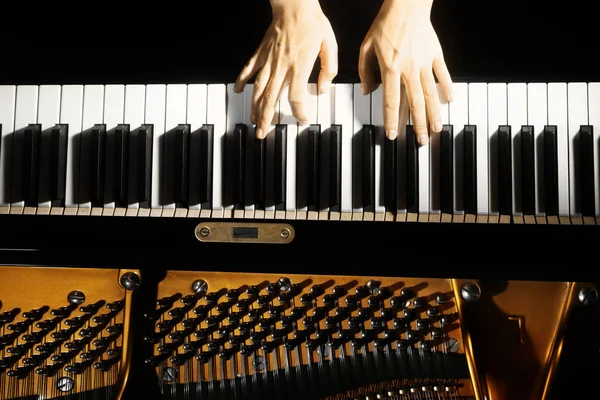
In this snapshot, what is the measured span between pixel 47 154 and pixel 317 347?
88cm

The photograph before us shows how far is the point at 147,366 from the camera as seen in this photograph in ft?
5.07

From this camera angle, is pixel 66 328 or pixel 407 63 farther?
pixel 66 328

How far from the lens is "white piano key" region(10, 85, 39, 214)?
5.30 ft

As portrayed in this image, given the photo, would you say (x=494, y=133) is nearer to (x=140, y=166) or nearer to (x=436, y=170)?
(x=436, y=170)

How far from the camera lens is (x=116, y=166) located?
1.57 m

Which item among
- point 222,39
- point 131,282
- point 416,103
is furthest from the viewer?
A: point 222,39

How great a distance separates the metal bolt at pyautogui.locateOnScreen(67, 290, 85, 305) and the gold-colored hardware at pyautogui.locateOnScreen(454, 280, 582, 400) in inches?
38.6

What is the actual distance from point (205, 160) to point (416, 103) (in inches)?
21.9

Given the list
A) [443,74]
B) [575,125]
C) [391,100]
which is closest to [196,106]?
[391,100]

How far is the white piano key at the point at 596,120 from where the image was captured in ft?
4.94

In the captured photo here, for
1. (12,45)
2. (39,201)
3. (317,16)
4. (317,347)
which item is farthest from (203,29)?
(317,347)

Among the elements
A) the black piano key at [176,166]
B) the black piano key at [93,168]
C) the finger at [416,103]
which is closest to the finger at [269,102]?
the black piano key at [176,166]

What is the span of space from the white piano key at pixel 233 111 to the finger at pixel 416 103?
434 millimetres

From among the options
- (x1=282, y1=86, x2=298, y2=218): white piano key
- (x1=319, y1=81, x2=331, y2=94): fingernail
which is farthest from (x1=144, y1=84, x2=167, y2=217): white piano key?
(x1=319, y1=81, x2=331, y2=94): fingernail
